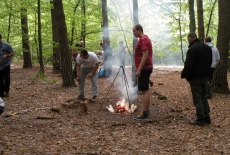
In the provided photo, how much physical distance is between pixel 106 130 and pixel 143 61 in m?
1.64

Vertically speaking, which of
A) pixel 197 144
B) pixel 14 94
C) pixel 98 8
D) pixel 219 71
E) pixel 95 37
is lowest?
pixel 197 144

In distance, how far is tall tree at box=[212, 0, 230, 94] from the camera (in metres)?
7.82

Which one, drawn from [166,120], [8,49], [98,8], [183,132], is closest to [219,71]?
[166,120]

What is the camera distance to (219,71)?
8078mm

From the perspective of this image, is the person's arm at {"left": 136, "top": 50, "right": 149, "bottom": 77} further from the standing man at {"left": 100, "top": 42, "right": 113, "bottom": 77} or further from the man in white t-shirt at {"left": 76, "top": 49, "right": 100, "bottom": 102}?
the standing man at {"left": 100, "top": 42, "right": 113, "bottom": 77}

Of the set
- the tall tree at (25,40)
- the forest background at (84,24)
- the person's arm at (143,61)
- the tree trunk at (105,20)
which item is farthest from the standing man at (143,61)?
the tall tree at (25,40)

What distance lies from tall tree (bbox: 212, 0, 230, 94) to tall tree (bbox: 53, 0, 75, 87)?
518 cm

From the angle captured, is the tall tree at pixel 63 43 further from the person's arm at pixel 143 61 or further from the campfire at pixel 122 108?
the person's arm at pixel 143 61

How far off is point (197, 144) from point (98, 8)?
1585cm

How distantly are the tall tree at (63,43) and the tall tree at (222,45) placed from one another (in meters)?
5.18

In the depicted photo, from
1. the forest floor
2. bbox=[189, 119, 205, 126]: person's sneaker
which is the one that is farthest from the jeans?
bbox=[189, 119, 205, 126]: person's sneaker

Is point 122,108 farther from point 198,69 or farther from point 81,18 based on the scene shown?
point 81,18

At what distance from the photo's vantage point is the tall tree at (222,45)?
7816 millimetres

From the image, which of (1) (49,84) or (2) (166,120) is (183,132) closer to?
(2) (166,120)
